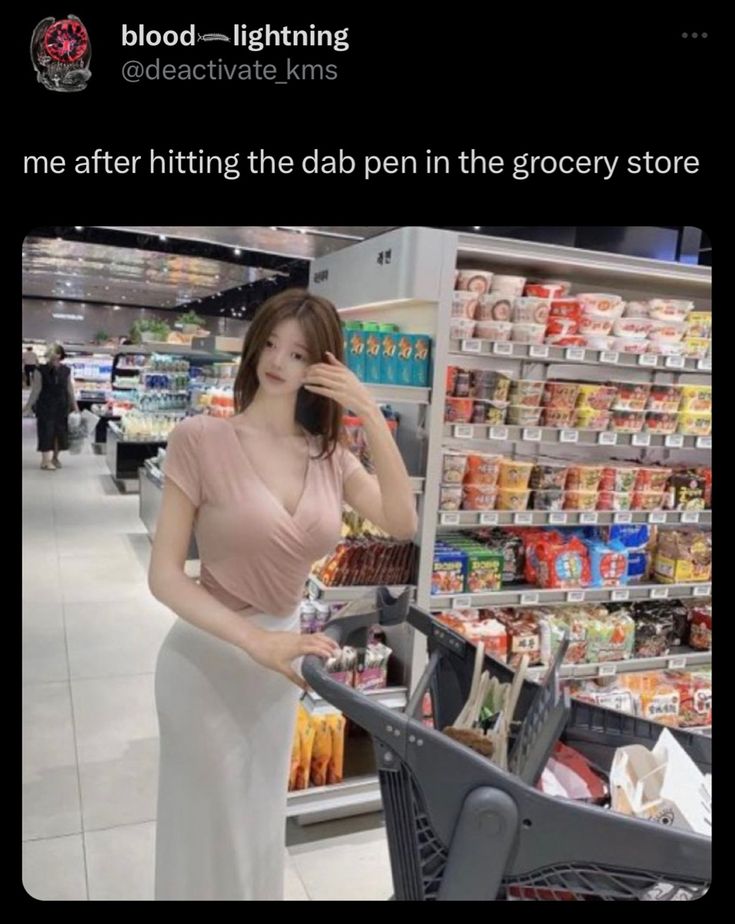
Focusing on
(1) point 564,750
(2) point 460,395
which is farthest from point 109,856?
(2) point 460,395

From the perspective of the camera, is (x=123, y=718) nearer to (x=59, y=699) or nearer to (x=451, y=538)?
(x=59, y=699)

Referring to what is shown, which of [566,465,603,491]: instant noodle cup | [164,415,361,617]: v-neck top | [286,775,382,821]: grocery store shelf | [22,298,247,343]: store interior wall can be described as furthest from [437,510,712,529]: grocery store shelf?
[22,298,247,343]: store interior wall

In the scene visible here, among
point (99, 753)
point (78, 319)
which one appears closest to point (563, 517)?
point (99, 753)

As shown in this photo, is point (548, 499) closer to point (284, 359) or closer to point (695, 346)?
point (695, 346)

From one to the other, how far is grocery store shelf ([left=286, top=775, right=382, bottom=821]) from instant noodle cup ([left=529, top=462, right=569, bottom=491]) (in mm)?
1254

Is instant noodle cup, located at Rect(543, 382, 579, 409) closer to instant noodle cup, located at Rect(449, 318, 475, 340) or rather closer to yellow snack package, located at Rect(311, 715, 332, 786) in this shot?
instant noodle cup, located at Rect(449, 318, 475, 340)

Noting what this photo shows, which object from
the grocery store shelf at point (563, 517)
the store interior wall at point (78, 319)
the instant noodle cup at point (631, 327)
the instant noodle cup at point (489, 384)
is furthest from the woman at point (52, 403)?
the store interior wall at point (78, 319)

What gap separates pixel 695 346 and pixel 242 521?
2.24 m

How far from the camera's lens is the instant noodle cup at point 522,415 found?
2666 millimetres

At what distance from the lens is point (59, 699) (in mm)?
3330

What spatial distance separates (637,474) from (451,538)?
2.70ft

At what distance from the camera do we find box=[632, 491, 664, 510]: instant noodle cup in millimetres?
2968

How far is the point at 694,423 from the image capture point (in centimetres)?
297

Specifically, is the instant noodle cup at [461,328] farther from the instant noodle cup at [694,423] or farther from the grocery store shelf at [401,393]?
the instant noodle cup at [694,423]
